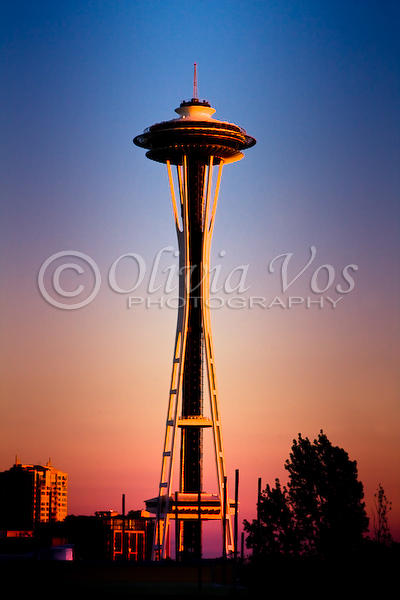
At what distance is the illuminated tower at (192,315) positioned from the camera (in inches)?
7165

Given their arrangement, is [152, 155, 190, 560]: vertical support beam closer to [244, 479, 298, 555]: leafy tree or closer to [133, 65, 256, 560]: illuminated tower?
[133, 65, 256, 560]: illuminated tower

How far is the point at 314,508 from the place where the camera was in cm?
13012

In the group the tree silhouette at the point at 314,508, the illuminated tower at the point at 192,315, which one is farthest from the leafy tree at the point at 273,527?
the illuminated tower at the point at 192,315

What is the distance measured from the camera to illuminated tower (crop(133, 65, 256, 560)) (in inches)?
7165

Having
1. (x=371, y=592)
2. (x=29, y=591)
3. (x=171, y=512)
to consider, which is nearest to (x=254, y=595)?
(x=371, y=592)

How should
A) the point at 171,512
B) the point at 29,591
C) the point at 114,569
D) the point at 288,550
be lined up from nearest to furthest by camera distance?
1. the point at 29,591
2. the point at 114,569
3. the point at 288,550
4. the point at 171,512

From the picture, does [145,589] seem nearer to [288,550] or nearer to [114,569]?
[114,569]

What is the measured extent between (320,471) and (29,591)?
51198 mm

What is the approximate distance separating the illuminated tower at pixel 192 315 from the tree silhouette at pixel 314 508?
4735cm

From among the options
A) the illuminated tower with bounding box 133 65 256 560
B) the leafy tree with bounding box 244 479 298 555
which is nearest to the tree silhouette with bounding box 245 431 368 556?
the leafy tree with bounding box 244 479 298 555

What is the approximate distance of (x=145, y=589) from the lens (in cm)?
8900

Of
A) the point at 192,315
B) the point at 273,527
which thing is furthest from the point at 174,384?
the point at 273,527

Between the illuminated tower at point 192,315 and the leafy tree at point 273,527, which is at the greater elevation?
the illuminated tower at point 192,315

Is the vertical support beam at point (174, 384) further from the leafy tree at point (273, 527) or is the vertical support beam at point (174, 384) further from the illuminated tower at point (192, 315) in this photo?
the leafy tree at point (273, 527)
